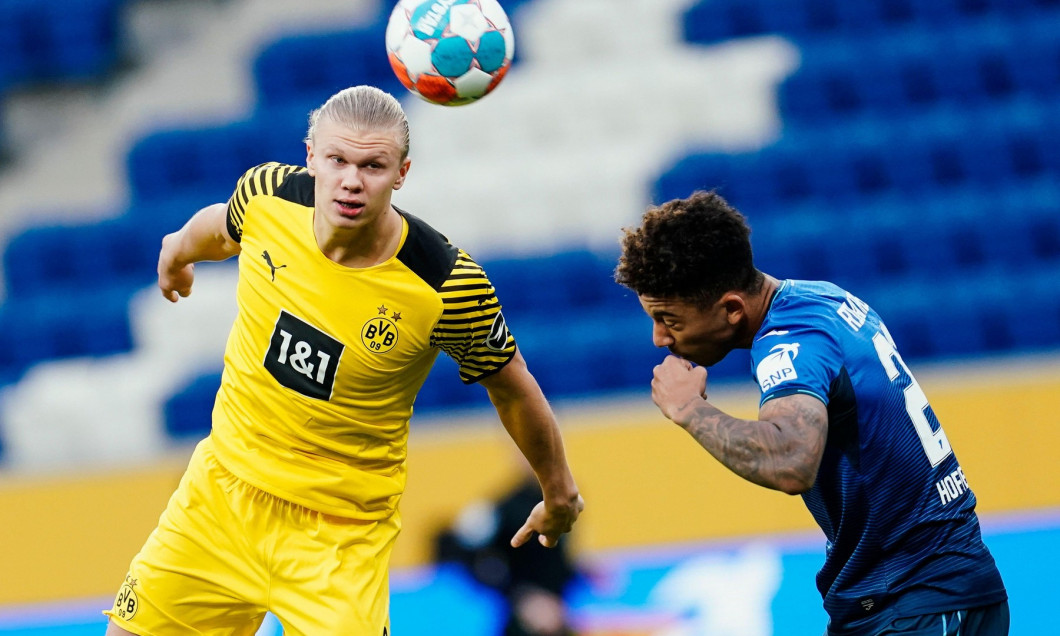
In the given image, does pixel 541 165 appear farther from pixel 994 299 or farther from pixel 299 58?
pixel 994 299

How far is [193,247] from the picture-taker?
4.48 m

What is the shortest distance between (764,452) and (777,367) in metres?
0.25

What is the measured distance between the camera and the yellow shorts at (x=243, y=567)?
411 cm

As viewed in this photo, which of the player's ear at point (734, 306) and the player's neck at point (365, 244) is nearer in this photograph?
the player's ear at point (734, 306)

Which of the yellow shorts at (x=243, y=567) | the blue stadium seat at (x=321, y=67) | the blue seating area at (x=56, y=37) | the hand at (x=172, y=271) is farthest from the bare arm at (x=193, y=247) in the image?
the blue seating area at (x=56, y=37)

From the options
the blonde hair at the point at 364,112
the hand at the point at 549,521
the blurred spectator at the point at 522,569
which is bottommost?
the blurred spectator at the point at 522,569

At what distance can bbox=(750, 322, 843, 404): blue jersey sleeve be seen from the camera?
3.30 meters

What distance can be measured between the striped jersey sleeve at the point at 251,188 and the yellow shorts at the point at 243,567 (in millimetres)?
767

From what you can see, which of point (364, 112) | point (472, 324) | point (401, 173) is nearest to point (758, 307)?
point (472, 324)

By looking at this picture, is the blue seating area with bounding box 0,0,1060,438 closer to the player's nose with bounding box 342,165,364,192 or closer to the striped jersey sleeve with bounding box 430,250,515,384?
the striped jersey sleeve with bounding box 430,250,515,384

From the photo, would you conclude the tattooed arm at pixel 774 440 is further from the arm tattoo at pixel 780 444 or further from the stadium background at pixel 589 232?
the stadium background at pixel 589 232

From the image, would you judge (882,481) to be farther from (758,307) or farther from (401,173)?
(401,173)

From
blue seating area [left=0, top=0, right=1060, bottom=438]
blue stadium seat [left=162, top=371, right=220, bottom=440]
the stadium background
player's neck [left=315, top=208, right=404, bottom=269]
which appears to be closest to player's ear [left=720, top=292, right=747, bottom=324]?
player's neck [left=315, top=208, right=404, bottom=269]

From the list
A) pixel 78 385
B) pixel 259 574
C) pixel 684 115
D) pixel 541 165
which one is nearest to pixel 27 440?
pixel 78 385
